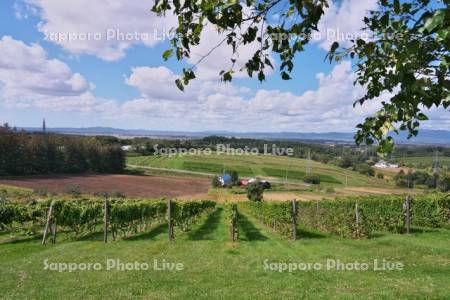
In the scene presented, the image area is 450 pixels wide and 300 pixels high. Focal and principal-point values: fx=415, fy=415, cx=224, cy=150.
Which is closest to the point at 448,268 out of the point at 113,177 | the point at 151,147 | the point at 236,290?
the point at 236,290

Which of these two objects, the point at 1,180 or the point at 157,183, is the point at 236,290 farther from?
the point at 157,183

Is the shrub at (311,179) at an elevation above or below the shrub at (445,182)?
below

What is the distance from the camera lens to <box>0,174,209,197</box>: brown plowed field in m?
69.4

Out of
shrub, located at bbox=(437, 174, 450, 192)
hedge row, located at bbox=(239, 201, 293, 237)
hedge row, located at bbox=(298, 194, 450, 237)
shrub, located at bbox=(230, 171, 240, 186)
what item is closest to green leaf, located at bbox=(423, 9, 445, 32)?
shrub, located at bbox=(437, 174, 450, 192)

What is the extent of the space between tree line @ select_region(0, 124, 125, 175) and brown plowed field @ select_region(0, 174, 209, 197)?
6179 millimetres

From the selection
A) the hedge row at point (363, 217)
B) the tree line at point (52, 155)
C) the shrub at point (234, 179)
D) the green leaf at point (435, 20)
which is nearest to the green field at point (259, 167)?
the shrub at point (234, 179)

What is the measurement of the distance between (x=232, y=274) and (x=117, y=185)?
2718 inches

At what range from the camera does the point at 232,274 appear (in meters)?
11.0

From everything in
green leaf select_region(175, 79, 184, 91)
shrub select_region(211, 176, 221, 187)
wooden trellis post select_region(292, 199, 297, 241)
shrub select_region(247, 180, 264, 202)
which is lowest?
shrub select_region(211, 176, 221, 187)

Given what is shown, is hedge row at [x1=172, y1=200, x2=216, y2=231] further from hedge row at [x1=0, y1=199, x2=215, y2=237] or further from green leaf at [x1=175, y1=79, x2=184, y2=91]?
green leaf at [x1=175, y1=79, x2=184, y2=91]

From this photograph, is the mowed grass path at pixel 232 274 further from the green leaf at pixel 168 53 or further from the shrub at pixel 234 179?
the shrub at pixel 234 179

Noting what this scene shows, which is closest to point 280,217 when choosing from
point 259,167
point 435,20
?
point 435,20

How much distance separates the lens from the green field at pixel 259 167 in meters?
103

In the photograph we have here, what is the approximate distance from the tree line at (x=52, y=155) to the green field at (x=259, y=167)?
45.8 ft
